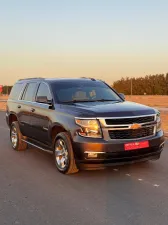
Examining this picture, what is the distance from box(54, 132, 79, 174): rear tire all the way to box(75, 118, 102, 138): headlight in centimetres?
40

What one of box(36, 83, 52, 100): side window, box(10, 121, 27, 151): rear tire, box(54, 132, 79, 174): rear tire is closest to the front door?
box(36, 83, 52, 100): side window

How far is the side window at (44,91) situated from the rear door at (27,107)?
29 centimetres

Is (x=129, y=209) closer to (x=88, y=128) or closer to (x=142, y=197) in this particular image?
(x=142, y=197)

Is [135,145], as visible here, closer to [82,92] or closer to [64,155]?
[64,155]

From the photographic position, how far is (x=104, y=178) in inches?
235

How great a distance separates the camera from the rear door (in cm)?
802

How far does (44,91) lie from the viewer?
755 centimetres

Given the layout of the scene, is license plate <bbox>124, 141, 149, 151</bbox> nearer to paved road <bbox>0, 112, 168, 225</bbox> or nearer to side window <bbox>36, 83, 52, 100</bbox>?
paved road <bbox>0, 112, 168, 225</bbox>

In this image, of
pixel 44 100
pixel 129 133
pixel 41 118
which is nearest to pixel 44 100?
pixel 44 100

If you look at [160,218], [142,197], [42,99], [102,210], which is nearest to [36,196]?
[102,210]

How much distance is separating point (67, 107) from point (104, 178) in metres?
1.52

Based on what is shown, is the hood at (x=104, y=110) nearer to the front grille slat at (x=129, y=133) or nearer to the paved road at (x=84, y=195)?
the front grille slat at (x=129, y=133)

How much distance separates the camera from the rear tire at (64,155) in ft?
19.8

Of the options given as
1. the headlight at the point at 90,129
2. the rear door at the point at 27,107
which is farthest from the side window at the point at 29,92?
the headlight at the point at 90,129
